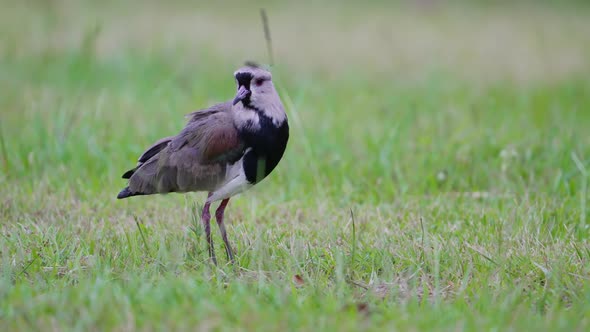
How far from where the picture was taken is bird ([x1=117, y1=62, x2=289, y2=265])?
3.90 metres

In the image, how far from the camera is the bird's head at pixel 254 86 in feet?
12.9

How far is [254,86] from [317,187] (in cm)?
153

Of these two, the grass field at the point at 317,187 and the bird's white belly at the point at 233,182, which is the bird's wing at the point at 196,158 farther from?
the grass field at the point at 317,187

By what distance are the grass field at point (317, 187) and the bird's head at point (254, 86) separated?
664 mm

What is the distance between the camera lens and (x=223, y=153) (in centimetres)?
397

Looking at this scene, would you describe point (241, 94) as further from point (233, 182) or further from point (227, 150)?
point (233, 182)

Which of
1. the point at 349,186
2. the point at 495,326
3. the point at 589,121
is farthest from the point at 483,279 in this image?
the point at 589,121

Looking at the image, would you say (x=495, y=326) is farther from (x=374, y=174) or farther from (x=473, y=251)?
(x=374, y=174)

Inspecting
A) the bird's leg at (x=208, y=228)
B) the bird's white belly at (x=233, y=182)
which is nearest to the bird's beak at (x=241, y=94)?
the bird's white belly at (x=233, y=182)

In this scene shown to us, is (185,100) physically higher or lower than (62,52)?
lower

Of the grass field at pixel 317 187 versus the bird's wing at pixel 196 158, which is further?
the bird's wing at pixel 196 158

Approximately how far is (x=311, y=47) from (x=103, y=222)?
236 inches

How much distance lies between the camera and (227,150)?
3963mm

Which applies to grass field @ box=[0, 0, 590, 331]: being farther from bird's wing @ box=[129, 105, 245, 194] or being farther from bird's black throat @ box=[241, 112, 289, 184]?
bird's black throat @ box=[241, 112, 289, 184]
